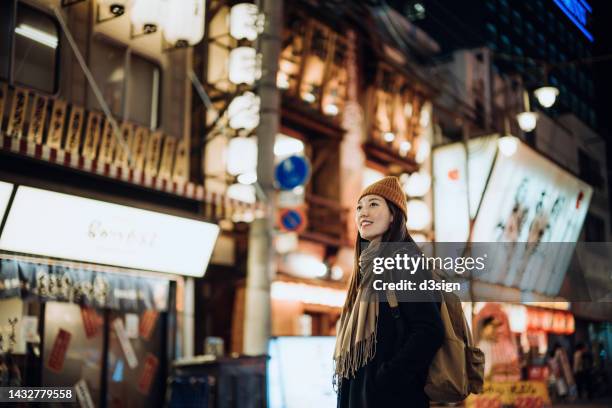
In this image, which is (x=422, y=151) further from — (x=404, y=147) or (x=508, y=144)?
(x=508, y=144)

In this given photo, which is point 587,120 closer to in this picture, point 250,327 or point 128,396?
point 250,327

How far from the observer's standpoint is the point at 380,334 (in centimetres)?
393

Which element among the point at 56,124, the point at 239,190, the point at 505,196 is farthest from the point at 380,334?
the point at 505,196

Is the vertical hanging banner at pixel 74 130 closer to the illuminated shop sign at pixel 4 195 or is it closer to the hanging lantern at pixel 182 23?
the illuminated shop sign at pixel 4 195

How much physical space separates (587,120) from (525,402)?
506 centimetres

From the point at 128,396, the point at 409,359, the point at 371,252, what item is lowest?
the point at 128,396


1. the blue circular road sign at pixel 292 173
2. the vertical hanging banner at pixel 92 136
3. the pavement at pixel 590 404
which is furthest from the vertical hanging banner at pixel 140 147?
the pavement at pixel 590 404

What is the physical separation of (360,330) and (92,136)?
867cm

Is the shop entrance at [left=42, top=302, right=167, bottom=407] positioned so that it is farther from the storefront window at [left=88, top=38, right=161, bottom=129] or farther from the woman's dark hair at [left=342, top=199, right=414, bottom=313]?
the woman's dark hair at [left=342, top=199, right=414, bottom=313]

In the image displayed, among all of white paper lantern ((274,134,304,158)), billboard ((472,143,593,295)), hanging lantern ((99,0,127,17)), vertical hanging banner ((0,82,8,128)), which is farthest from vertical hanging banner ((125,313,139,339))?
billboard ((472,143,593,295))

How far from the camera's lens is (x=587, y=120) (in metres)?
12.2

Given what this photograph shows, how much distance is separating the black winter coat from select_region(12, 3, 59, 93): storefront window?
8.52m

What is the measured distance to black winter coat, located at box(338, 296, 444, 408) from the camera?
3.70 meters

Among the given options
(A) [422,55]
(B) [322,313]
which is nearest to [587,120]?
(B) [322,313]
